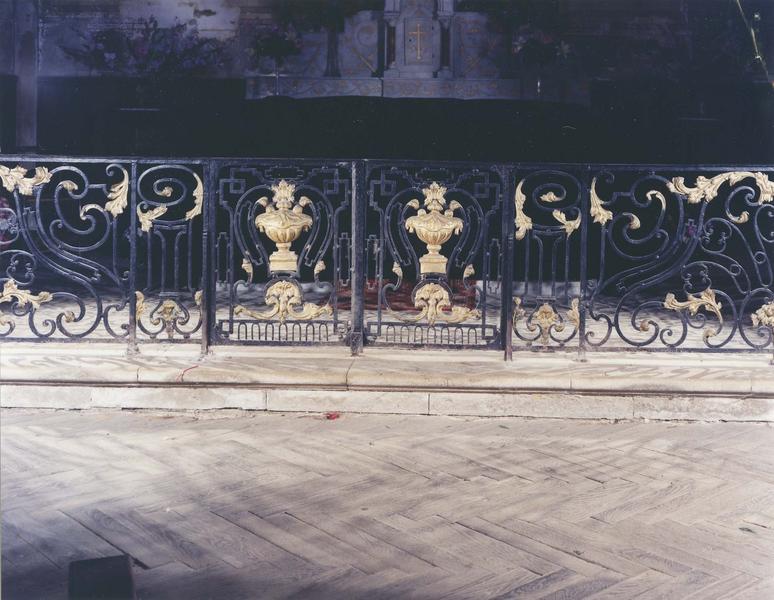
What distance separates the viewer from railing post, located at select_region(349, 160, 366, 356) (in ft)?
16.3

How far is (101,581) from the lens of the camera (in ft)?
6.76

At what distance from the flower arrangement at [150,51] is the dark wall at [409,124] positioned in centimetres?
19

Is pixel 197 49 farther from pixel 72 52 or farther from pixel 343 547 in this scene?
pixel 343 547

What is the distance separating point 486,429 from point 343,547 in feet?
5.35

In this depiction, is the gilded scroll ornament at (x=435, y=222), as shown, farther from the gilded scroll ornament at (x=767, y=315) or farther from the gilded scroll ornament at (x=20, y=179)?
the gilded scroll ornament at (x=20, y=179)

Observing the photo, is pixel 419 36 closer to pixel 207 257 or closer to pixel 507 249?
pixel 507 249

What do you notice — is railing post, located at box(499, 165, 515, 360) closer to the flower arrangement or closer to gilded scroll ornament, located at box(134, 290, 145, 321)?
gilded scroll ornament, located at box(134, 290, 145, 321)

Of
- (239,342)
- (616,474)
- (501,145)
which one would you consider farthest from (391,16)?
(616,474)

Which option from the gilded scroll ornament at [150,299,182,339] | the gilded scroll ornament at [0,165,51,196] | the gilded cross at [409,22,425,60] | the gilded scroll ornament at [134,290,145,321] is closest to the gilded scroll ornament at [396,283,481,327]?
the gilded scroll ornament at [150,299,182,339]

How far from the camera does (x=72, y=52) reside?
11141 mm

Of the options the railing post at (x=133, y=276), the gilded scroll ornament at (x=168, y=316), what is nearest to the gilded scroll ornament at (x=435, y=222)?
the gilded scroll ornament at (x=168, y=316)

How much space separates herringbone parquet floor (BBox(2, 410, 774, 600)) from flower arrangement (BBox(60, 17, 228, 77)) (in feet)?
24.4

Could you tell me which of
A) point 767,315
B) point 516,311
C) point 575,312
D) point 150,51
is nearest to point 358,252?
point 516,311

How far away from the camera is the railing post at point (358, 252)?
16.3 feet
